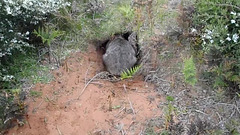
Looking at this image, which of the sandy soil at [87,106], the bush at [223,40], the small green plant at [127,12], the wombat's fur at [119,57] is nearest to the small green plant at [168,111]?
the sandy soil at [87,106]

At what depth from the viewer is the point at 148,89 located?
404 centimetres

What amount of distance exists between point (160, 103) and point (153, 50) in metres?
0.94

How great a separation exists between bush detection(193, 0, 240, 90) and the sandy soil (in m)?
0.85

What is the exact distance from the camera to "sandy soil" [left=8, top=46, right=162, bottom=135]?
3.54 meters

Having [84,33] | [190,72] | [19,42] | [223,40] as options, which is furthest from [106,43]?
[223,40]

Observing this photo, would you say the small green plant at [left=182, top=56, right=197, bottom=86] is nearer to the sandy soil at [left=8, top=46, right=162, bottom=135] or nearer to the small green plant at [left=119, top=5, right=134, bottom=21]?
the sandy soil at [left=8, top=46, right=162, bottom=135]

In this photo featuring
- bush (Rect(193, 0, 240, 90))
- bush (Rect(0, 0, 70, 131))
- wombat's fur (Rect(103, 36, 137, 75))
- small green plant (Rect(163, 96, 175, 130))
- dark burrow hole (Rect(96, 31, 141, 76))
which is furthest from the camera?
dark burrow hole (Rect(96, 31, 141, 76))

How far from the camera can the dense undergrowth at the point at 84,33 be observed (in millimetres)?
3738

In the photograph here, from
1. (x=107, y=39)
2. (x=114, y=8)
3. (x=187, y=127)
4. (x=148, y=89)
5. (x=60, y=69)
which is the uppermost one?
(x=114, y=8)

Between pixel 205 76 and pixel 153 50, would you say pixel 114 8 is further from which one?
pixel 205 76

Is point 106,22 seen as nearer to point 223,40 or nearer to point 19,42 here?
point 19,42

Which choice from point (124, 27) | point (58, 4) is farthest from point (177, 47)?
point (58, 4)

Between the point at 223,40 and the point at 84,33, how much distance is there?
2.14m

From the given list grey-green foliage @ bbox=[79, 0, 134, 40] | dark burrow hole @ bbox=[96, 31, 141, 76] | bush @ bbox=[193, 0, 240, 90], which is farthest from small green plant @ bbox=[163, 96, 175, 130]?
grey-green foliage @ bbox=[79, 0, 134, 40]
